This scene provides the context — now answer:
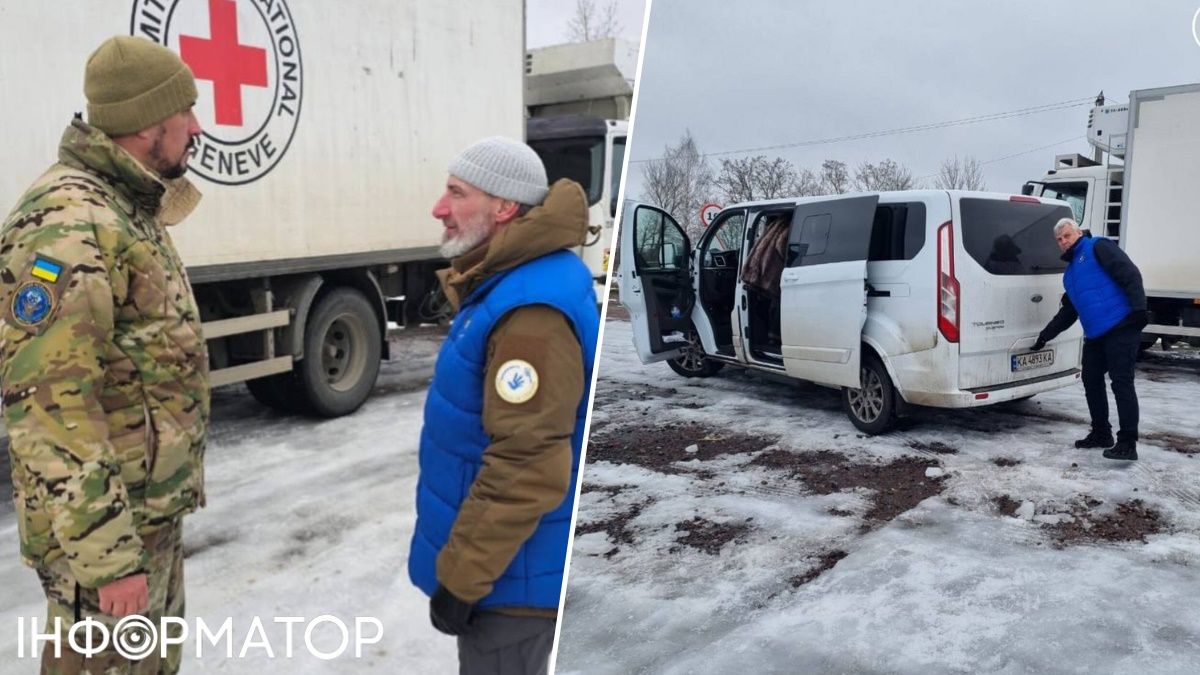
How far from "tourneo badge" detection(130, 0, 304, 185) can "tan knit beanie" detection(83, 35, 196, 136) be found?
315 cm

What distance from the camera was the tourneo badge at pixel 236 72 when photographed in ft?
17.0

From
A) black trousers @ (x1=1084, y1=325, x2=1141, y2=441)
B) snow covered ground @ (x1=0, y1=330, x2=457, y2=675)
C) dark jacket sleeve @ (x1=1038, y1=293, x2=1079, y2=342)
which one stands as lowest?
snow covered ground @ (x1=0, y1=330, x2=457, y2=675)

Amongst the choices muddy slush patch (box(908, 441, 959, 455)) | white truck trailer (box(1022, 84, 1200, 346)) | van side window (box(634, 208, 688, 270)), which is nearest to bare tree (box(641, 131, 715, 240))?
van side window (box(634, 208, 688, 270))

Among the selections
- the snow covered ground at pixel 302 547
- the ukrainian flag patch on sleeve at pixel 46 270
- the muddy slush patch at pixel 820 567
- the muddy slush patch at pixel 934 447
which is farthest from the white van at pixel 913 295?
the ukrainian flag patch on sleeve at pixel 46 270

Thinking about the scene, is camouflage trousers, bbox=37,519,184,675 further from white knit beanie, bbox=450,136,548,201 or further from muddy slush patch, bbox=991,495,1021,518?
muddy slush patch, bbox=991,495,1021,518

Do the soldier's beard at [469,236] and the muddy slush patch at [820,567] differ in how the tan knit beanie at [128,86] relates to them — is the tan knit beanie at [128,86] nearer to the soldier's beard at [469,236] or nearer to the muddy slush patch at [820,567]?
the soldier's beard at [469,236]

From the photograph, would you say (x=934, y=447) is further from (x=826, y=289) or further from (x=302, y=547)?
(x=302, y=547)

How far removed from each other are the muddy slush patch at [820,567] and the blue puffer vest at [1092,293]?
→ 110 inches

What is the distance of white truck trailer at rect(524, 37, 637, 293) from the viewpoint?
891cm

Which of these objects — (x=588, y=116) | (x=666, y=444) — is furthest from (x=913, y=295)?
(x=588, y=116)

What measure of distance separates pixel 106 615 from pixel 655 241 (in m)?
6.04

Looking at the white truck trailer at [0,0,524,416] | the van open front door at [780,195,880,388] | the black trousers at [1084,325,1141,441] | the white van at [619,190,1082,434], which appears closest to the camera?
the white truck trailer at [0,0,524,416]

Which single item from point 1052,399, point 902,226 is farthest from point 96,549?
point 1052,399

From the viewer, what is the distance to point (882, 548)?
4289mm
